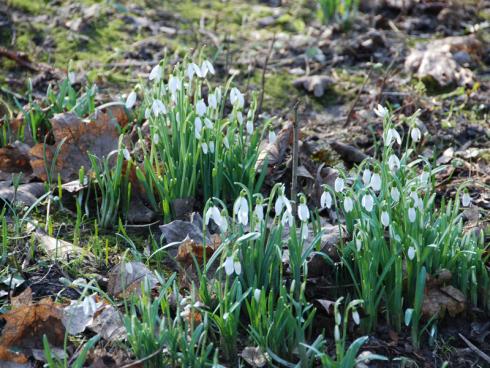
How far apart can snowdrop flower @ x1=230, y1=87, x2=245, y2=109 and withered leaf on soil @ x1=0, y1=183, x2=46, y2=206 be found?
0.97 m

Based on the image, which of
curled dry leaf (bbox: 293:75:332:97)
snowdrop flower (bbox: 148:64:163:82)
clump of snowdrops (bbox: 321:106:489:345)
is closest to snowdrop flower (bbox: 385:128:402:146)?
clump of snowdrops (bbox: 321:106:489:345)

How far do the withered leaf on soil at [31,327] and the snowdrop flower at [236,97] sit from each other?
1.10m

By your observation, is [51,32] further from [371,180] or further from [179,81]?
[371,180]

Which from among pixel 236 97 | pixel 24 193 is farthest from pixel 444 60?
pixel 24 193

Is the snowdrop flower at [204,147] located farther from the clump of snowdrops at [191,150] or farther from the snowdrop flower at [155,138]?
the snowdrop flower at [155,138]

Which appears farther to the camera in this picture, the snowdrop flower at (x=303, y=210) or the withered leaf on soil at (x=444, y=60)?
the withered leaf on soil at (x=444, y=60)

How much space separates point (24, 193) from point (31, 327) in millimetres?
965

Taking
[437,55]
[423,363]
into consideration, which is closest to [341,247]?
[423,363]

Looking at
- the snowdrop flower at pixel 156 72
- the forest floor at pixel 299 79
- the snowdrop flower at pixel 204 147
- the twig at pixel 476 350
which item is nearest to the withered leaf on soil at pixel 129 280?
the forest floor at pixel 299 79

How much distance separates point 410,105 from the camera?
14.9 ft

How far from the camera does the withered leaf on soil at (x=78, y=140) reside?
11.9 ft

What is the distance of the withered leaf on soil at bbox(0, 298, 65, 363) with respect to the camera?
101 inches

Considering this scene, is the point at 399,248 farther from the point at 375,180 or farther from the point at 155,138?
the point at 155,138

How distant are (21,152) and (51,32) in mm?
1907
